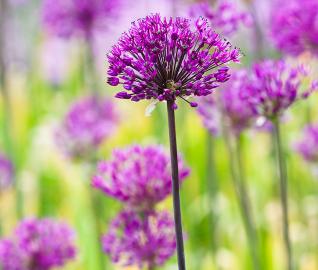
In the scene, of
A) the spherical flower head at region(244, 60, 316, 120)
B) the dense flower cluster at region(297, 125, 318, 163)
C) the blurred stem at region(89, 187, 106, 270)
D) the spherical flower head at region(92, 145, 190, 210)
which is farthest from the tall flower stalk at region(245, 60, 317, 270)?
the blurred stem at region(89, 187, 106, 270)

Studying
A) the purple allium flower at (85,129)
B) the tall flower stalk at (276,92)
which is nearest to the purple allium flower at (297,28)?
the tall flower stalk at (276,92)

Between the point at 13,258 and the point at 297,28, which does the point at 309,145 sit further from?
the point at 13,258

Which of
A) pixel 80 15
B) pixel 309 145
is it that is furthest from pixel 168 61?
pixel 80 15

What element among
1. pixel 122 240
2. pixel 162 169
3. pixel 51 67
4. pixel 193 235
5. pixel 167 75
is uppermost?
pixel 51 67

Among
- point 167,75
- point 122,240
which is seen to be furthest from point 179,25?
point 122,240

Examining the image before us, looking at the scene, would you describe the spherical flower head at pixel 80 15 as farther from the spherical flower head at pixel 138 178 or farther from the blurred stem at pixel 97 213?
the spherical flower head at pixel 138 178

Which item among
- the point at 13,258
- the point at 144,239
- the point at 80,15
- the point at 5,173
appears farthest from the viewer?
the point at 80,15

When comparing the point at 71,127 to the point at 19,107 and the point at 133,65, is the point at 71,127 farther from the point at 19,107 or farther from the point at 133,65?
the point at 19,107
